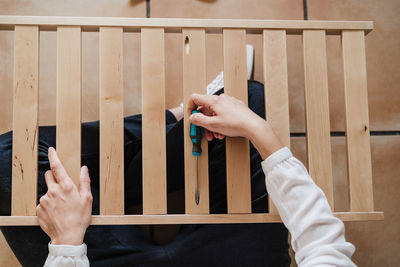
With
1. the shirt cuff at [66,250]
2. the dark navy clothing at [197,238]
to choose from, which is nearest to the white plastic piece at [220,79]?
the dark navy clothing at [197,238]

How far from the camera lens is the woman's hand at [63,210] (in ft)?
1.86

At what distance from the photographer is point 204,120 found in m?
0.57

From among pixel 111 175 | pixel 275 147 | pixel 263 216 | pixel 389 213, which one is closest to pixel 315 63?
pixel 275 147

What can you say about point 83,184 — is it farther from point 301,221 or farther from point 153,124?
point 301,221

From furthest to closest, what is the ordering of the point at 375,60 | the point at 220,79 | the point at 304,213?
the point at 375,60 → the point at 220,79 → the point at 304,213

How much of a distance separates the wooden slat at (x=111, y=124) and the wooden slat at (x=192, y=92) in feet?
0.37

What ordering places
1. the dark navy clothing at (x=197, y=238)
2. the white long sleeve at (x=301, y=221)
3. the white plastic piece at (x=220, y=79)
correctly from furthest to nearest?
the white plastic piece at (x=220, y=79) < the dark navy clothing at (x=197, y=238) < the white long sleeve at (x=301, y=221)

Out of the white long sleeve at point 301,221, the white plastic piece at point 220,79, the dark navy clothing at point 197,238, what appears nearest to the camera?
the white long sleeve at point 301,221

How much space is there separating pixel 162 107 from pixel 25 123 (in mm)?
234

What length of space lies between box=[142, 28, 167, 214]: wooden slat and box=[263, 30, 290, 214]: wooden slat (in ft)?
0.62

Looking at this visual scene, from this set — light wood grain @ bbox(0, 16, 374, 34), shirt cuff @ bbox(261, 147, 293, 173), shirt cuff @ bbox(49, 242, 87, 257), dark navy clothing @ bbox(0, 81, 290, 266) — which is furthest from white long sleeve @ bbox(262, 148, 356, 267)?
shirt cuff @ bbox(49, 242, 87, 257)

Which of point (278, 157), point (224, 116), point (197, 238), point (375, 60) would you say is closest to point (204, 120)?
point (224, 116)

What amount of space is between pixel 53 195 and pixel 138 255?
0.22 metres

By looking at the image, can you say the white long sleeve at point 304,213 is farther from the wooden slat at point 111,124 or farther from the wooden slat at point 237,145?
the wooden slat at point 111,124
